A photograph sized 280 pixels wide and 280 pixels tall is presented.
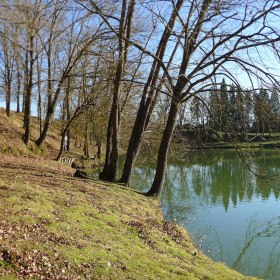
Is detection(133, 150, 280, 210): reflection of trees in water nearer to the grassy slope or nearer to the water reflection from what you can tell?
the water reflection

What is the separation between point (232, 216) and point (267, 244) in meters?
3.36

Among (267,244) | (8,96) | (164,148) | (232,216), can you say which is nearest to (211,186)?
(232,216)

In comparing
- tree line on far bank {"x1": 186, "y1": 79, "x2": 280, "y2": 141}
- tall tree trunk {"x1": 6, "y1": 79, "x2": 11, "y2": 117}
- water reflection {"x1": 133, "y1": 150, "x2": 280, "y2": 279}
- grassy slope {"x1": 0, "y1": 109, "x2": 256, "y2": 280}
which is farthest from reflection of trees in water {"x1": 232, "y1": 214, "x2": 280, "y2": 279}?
tall tree trunk {"x1": 6, "y1": 79, "x2": 11, "y2": 117}

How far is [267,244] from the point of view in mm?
11523

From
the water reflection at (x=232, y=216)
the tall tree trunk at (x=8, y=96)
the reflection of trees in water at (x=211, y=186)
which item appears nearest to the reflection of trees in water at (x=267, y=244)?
the water reflection at (x=232, y=216)

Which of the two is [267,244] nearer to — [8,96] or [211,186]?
[211,186]

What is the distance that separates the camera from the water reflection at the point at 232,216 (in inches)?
404

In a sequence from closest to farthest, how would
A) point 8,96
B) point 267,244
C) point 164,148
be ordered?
point 267,244 → point 164,148 → point 8,96

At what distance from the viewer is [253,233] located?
12.5 meters

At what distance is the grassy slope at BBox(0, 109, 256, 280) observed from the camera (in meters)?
5.19

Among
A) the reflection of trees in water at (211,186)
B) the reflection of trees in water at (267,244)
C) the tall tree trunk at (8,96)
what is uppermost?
the tall tree trunk at (8,96)

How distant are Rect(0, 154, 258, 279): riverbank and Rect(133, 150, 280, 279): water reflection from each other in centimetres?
180

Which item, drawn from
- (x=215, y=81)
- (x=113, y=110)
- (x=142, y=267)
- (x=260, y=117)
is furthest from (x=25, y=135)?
(x=142, y=267)

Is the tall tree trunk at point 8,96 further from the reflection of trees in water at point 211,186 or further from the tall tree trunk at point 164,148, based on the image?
the tall tree trunk at point 164,148
